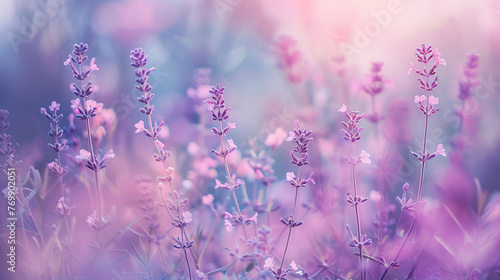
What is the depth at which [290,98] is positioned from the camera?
Answer: 1.16 metres

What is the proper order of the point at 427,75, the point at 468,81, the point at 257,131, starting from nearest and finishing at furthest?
1. the point at 427,75
2. the point at 468,81
3. the point at 257,131

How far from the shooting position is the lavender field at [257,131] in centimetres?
83

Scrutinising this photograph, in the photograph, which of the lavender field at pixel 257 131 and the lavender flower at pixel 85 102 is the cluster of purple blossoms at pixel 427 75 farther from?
the lavender flower at pixel 85 102

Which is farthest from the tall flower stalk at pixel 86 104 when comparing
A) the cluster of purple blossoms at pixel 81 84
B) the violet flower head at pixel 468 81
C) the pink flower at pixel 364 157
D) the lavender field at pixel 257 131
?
the violet flower head at pixel 468 81

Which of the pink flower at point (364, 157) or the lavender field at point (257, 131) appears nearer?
the pink flower at point (364, 157)

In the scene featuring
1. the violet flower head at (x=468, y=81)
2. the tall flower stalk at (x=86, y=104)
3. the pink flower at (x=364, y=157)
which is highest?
the tall flower stalk at (x=86, y=104)

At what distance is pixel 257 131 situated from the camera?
1122 millimetres

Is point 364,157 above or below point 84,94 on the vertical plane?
below

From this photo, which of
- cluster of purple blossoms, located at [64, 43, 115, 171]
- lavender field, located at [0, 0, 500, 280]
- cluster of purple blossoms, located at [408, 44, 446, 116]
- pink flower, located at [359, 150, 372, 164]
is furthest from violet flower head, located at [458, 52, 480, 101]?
cluster of purple blossoms, located at [64, 43, 115, 171]

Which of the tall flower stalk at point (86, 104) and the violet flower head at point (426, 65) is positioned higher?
the tall flower stalk at point (86, 104)

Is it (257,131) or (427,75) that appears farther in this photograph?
(257,131)

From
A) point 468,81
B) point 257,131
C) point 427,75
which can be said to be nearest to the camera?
point 427,75

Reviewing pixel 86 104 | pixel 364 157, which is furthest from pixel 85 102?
pixel 364 157

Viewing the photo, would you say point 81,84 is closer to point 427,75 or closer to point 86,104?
point 86,104
